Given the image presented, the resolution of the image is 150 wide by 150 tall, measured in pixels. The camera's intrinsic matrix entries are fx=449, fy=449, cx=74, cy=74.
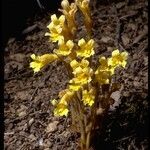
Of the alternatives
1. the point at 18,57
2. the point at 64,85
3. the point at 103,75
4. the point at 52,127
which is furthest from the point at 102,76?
the point at 18,57

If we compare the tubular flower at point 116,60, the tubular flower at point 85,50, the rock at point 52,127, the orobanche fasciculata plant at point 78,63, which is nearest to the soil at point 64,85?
the rock at point 52,127

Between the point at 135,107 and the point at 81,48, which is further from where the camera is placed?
the point at 135,107

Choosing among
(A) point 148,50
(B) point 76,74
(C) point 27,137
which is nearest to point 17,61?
(C) point 27,137

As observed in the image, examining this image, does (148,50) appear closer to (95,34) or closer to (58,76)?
(95,34)

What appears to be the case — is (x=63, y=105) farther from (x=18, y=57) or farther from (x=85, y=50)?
(x=18, y=57)

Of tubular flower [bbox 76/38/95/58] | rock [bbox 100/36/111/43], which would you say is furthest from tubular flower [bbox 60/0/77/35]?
rock [bbox 100/36/111/43]

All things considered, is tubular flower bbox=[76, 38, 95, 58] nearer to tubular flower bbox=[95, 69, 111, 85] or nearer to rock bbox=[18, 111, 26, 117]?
tubular flower bbox=[95, 69, 111, 85]

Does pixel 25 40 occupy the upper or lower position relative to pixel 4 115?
upper
